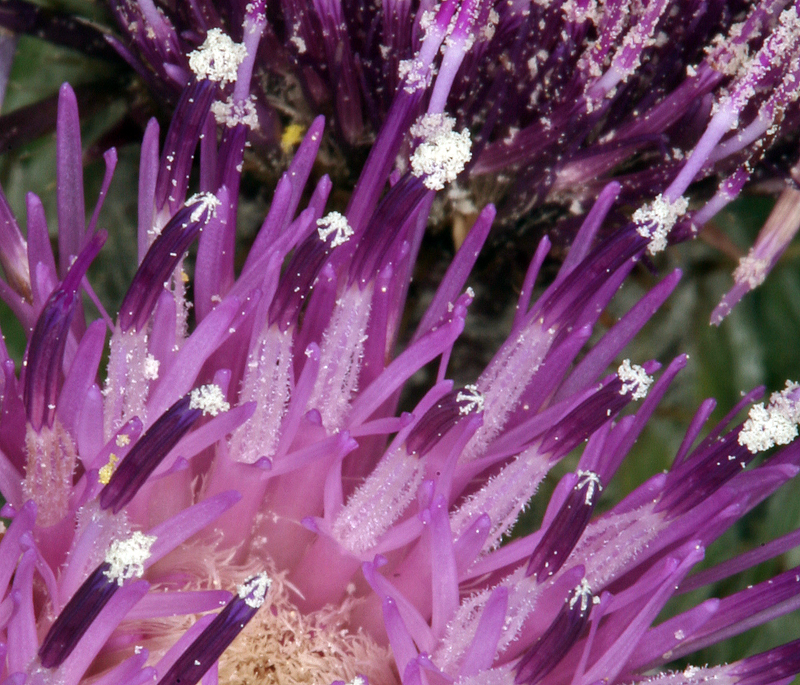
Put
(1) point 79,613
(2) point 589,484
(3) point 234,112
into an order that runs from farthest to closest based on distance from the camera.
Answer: (3) point 234,112
(2) point 589,484
(1) point 79,613

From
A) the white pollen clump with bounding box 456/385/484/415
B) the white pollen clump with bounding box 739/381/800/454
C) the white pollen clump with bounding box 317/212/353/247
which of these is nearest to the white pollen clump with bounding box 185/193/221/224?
the white pollen clump with bounding box 317/212/353/247

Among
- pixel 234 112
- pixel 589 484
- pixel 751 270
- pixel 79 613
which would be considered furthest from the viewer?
pixel 751 270

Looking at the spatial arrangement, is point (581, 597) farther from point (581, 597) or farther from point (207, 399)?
point (207, 399)

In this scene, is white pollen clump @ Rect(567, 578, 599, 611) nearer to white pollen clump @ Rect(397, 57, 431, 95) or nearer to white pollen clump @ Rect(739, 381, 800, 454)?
white pollen clump @ Rect(739, 381, 800, 454)

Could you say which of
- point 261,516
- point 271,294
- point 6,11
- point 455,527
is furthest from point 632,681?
point 6,11

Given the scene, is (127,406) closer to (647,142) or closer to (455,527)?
(455,527)

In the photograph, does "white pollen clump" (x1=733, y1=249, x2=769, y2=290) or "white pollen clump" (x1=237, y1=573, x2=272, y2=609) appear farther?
"white pollen clump" (x1=733, y1=249, x2=769, y2=290)

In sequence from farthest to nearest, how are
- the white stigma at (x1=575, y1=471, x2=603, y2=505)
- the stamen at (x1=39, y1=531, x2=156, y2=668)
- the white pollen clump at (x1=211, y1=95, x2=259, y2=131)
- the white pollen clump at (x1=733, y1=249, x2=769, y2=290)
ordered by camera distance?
the white pollen clump at (x1=733, y1=249, x2=769, y2=290) < the white pollen clump at (x1=211, y1=95, x2=259, y2=131) < the white stigma at (x1=575, y1=471, x2=603, y2=505) < the stamen at (x1=39, y1=531, x2=156, y2=668)

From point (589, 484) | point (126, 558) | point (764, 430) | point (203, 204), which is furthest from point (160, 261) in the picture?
point (764, 430)
